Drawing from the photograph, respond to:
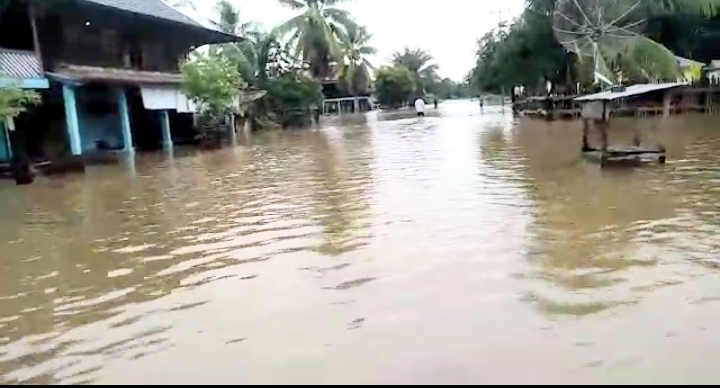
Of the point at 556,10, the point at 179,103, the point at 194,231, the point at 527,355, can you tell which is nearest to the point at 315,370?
the point at 527,355

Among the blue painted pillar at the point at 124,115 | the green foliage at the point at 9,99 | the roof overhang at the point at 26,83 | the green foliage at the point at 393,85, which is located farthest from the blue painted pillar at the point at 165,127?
the green foliage at the point at 393,85

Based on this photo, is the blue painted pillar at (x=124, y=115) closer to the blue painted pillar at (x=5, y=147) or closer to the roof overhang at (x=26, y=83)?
the roof overhang at (x=26, y=83)

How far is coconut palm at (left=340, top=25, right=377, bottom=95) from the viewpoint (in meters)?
45.1

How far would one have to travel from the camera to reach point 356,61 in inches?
2157

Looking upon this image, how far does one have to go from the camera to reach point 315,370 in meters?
4.05

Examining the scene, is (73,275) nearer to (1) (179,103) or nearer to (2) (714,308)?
(2) (714,308)

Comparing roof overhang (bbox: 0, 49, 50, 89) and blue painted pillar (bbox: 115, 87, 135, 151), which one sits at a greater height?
roof overhang (bbox: 0, 49, 50, 89)

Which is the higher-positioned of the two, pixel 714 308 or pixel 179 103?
pixel 179 103

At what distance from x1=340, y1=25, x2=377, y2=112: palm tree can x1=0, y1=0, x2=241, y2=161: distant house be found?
2004 cm

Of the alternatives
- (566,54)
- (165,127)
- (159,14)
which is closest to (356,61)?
(566,54)

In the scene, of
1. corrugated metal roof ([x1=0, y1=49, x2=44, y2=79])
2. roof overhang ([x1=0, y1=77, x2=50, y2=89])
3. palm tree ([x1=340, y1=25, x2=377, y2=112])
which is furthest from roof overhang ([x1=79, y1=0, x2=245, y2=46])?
palm tree ([x1=340, y1=25, x2=377, y2=112])

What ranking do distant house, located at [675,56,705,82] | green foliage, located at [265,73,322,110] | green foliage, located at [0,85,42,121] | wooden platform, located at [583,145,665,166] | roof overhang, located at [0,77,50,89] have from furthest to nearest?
green foliage, located at [265,73,322,110] → distant house, located at [675,56,705,82] → roof overhang, located at [0,77,50,89] → green foliage, located at [0,85,42,121] → wooden platform, located at [583,145,665,166]

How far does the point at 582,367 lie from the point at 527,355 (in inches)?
12.6

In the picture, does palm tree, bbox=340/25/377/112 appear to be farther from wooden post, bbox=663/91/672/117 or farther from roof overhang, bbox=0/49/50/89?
roof overhang, bbox=0/49/50/89
